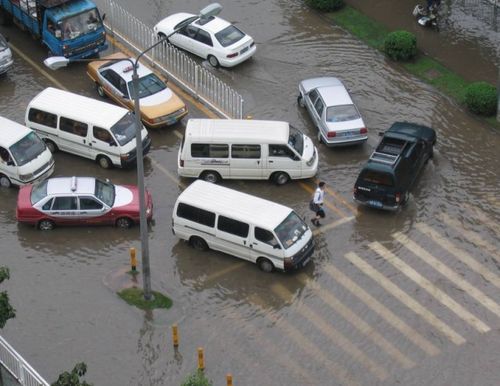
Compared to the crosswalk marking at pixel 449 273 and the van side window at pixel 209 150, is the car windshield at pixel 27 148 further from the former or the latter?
the crosswalk marking at pixel 449 273

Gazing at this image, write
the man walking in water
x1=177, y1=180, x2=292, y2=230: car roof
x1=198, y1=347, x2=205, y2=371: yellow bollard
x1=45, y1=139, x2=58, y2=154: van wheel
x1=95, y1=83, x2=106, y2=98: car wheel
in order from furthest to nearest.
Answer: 1. x1=95, y1=83, x2=106, y2=98: car wheel
2. x1=45, y1=139, x2=58, y2=154: van wheel
3. the man walking in water
4. x1=177, y1=180, x2=292, y2=230: car roof
5. x1=198, y1=347, x2=205, y2=371: yellow bollard

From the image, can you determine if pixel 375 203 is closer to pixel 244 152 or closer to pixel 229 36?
pixel 244 152

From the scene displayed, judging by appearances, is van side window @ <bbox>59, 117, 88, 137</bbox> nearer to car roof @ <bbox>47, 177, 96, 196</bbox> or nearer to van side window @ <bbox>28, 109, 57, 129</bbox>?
van side window @ <bbox>28, 109, 57, 129</bbox>

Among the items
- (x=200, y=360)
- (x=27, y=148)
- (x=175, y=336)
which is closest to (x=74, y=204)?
(x=27, y=148)

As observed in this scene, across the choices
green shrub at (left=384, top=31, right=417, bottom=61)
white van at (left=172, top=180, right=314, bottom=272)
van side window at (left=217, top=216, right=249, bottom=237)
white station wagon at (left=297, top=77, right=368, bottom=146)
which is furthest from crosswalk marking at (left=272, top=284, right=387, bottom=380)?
green shrub at (left=384, top=31, right=417, bottom=61)

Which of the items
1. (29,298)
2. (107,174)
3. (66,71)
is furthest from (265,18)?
(29,298)

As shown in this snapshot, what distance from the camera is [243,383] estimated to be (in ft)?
76.0

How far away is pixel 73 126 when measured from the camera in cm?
3034

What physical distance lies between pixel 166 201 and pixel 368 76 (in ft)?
33.5

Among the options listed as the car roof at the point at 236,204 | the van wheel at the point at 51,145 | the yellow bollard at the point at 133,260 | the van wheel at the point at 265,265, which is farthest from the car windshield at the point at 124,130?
the van wheel at the point at 265,265

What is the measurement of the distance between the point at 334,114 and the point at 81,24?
408 inches

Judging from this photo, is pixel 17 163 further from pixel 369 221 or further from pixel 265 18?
pixel 265 18

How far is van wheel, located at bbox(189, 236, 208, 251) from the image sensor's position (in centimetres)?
2700

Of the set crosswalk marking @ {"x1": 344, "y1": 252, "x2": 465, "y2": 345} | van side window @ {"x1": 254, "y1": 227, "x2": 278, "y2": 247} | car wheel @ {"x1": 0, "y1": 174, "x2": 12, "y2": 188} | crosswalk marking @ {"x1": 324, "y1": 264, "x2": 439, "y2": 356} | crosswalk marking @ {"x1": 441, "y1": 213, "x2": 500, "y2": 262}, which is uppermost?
van side window @ {"x1": 254, "y1": 227, "x2": 278, "y2": 247}
